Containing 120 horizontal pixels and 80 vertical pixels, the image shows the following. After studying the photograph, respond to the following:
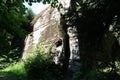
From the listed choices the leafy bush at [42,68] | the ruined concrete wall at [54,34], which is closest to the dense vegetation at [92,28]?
the ruined concrete wall at [54,34]

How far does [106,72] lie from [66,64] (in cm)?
415

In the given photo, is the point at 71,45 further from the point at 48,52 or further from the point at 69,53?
the point at 48,52

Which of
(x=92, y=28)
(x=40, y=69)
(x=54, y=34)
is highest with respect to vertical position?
(x=54, y=34)

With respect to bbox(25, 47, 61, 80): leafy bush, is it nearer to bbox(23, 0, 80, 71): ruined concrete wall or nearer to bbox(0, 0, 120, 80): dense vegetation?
bbox(23, 0, 80, 71): ruined concrete wall

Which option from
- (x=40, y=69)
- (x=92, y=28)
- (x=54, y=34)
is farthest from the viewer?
(x=54, y=34)

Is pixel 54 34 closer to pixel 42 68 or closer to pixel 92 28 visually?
pixel 42 68

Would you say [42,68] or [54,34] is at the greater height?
[54,34]

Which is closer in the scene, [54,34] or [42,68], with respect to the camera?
[42,68]

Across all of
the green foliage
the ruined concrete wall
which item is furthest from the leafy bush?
the ruined concrete wall

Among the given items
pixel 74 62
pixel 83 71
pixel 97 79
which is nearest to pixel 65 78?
pixel 74 62

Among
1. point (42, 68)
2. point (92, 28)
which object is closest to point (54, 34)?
point (42, 68)

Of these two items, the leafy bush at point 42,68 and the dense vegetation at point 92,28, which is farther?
the leafy bush at point 42,68

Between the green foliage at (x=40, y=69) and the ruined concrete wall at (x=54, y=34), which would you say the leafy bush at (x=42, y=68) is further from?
the ruined concrete wall at (x=54, y=34)

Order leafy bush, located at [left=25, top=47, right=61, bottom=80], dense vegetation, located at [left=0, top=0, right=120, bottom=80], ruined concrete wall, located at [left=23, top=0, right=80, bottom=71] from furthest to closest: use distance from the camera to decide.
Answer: leafy bush, located at [left=25, top=47, right=61, bottom=80], ruined concrete wall, located at [left=23, top=0, right=80, bottom=71], dense vegetation, located at [left=0, top=0, right=120, bottom=80]
